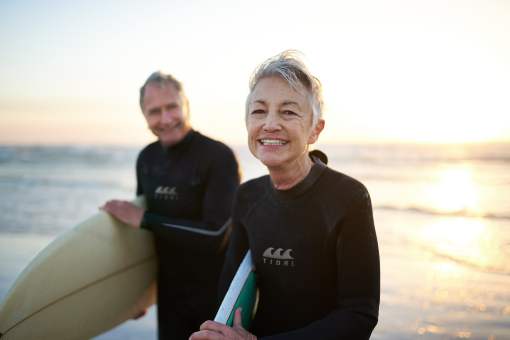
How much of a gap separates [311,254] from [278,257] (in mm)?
151

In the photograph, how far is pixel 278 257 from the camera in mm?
1774

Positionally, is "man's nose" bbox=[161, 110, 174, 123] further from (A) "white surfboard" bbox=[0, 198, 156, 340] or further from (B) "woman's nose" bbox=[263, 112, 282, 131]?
(B) "woman's nose" bbox=[263, 112, 282, 131]

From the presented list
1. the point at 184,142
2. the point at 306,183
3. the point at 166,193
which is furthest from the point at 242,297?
the point at 184,142

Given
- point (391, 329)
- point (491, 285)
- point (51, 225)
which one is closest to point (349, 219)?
point (391, 329)

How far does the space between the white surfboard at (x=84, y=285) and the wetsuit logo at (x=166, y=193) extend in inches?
11.2

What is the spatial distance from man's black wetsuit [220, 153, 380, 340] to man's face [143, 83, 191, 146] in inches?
39.4

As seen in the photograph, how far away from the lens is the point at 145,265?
123 inches

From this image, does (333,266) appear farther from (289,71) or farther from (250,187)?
(289,71)

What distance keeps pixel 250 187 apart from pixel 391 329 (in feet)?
7.35

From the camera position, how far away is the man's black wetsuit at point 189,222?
8.55 ft

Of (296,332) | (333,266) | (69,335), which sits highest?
(333,266)

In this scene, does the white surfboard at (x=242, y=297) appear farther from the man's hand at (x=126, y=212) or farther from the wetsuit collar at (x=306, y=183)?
the man's hand at (x=126, y=212)

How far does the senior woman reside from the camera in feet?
5.01

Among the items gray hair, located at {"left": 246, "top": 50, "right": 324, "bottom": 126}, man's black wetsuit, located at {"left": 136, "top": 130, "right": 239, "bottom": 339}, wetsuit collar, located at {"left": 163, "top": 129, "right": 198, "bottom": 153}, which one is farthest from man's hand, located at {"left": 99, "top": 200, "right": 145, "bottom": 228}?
gray hair, located at {"left": 246, "top": 50, "right": 324, "bottom": 126}
